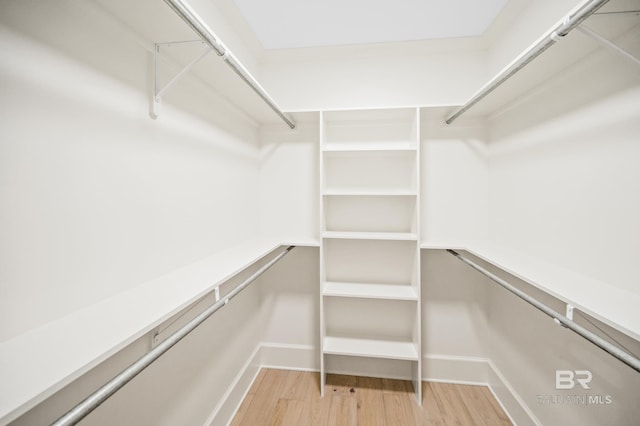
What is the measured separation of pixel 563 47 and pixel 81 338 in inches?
74.6

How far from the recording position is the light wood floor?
1.74m

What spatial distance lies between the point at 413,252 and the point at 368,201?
20.3 inches

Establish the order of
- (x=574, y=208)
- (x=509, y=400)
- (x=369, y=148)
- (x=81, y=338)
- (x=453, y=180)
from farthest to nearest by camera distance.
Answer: (x=453, y=180) → (x=369, y=148) → (x=509, y=400) → (x=574, y=208) → (x=81, y=338)

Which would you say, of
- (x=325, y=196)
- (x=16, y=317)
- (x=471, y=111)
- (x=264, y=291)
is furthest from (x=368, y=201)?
(x=16, y=317)

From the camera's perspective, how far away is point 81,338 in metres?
0.64

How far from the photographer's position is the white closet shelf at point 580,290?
0.75 metres

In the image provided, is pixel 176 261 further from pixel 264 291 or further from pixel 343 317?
pixel 343 317

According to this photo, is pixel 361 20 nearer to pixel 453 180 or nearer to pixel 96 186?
pixel 453 180

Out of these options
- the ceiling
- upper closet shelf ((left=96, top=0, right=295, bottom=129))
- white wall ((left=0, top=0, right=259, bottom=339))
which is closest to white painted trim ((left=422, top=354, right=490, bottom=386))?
white wall ((left=0, top=0, right=259, bottom=339))

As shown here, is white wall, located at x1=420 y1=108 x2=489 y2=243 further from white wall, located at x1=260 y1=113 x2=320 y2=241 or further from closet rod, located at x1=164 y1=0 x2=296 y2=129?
closet rod, located at x1=164 y1=0 x2=296 y2=129

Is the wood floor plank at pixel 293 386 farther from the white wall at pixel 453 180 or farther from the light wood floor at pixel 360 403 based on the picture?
the white wall at pixel 453 180

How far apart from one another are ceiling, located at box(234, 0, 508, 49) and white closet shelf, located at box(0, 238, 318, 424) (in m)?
1.65

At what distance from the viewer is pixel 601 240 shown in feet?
3.62

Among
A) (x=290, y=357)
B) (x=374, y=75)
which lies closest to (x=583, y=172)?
(x=374, y=75)
